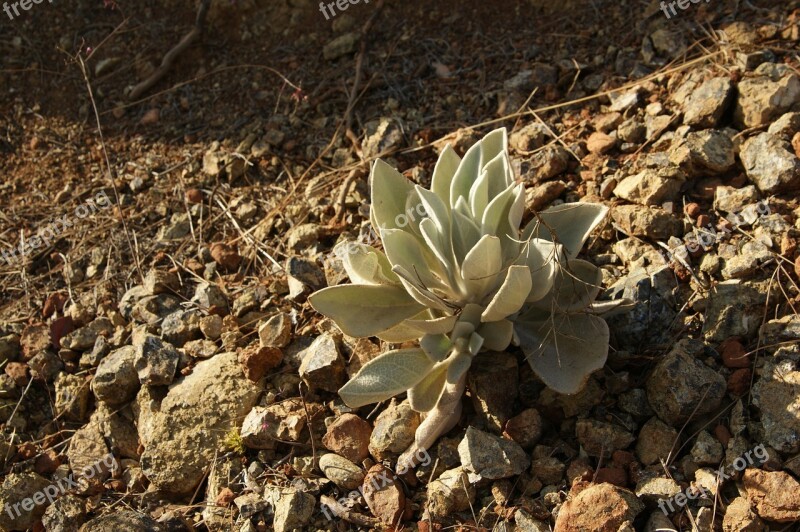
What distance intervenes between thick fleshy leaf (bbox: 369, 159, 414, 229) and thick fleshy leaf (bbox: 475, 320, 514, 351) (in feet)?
1.46

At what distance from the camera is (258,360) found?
250 cm

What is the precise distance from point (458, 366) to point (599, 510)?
0.52 meters

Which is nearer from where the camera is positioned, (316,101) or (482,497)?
(482,497)

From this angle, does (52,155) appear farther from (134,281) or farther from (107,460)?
(107,460)

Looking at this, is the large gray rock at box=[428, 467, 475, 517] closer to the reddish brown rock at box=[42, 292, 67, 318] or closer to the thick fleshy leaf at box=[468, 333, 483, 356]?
the thick fleshy leaf at box=[468, 333, 483, 356]

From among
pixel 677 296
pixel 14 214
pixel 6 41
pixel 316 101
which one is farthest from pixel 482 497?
pixel 6 41

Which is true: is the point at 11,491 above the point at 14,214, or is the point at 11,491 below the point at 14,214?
below

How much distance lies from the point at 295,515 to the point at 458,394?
563mm

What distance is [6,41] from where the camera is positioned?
3988 millimetres

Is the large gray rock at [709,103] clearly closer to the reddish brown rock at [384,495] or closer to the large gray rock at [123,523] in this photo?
the reddish brown rock at [384,495]

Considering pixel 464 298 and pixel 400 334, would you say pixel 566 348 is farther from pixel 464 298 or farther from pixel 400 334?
pixel 400 334

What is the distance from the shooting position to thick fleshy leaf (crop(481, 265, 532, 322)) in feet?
6.39

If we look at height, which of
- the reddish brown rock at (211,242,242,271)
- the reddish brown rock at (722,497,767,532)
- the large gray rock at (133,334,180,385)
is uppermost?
the reddish brown rock at (211,242,242,271)

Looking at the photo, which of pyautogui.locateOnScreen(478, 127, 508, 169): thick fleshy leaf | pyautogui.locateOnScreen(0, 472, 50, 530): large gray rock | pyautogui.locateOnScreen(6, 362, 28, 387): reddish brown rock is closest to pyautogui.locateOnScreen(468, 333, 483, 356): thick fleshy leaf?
pyautogui.locateOnScreen(478, 127, 508, 169): thick fleshy leaf
